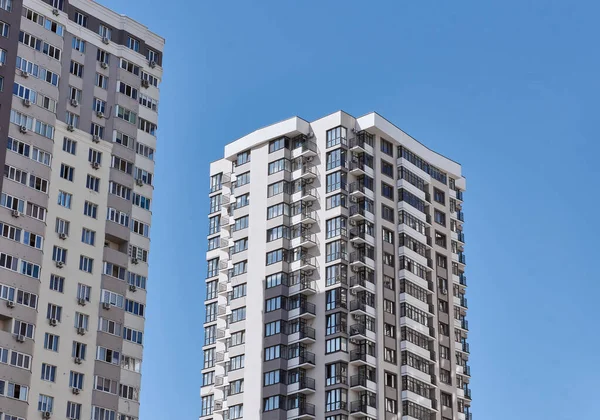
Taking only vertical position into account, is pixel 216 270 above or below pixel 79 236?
above

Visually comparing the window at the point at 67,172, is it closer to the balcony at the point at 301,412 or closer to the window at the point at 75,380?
the window at the point at 75,380

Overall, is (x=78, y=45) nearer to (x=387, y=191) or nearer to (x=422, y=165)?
(x=387, y=191)

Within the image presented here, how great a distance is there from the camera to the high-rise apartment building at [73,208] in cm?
8081

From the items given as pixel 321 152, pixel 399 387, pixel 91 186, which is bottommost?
pixel 399 387

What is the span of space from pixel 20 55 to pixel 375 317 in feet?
152

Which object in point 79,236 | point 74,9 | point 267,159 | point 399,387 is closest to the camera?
point 79,236

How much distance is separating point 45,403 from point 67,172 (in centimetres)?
1808

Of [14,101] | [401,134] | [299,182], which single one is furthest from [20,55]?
[401,134]

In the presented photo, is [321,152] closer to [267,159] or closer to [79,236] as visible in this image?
[267,159]

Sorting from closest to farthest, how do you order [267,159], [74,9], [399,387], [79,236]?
[79,236] < [74,9] < [399,387] < [267,159]

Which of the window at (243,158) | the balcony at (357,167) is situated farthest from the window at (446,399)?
the window at (243,158)

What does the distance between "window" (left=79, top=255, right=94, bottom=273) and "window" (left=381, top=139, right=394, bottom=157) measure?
46.4 meters

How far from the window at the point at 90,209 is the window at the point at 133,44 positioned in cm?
1544

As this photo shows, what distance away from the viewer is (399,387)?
4513 inches
